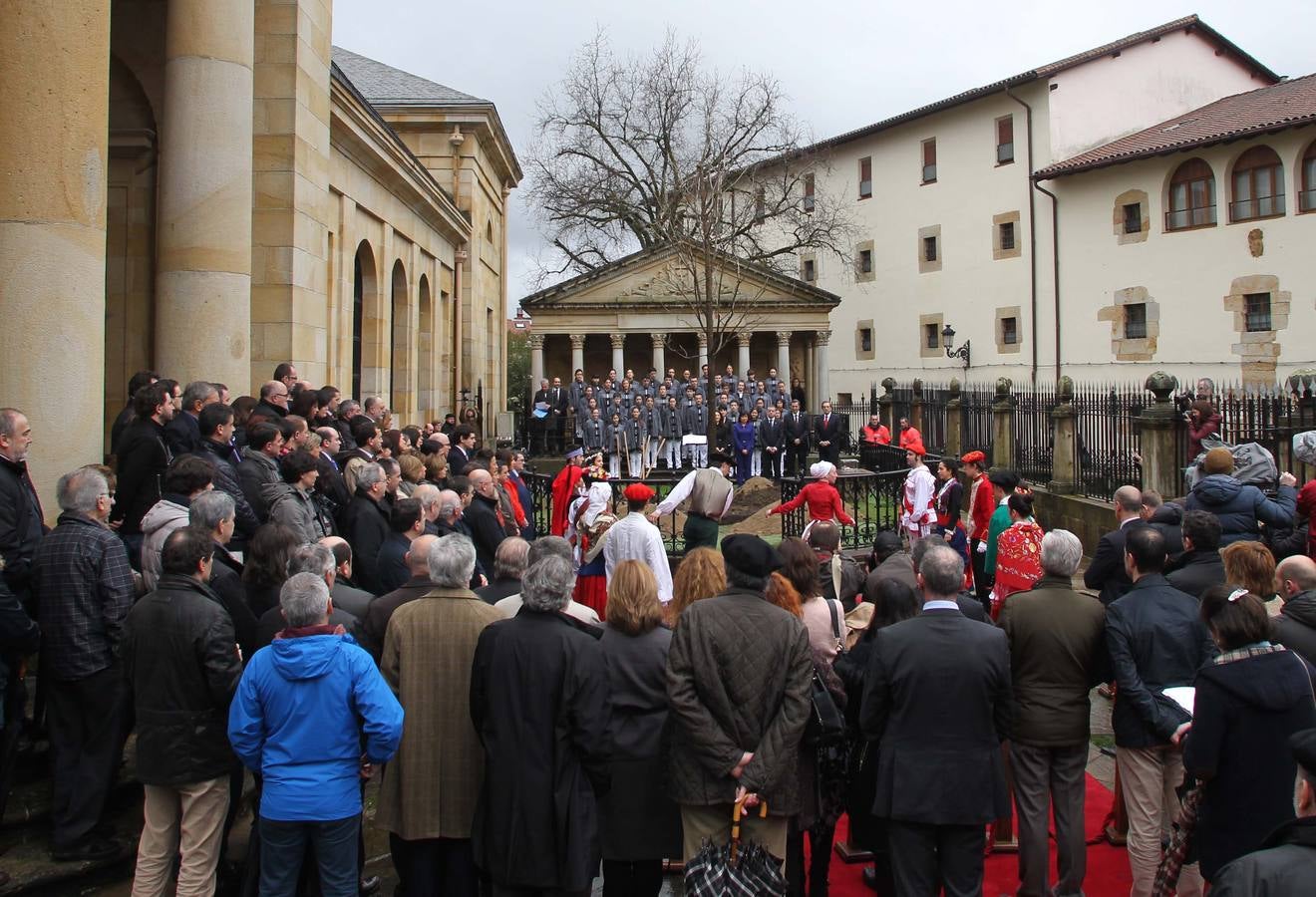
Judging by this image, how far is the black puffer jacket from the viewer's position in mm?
4543

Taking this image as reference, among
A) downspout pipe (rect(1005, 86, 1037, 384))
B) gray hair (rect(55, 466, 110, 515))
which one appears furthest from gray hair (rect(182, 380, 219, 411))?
downspout pipe (rect(1005, 86, 1037, 384))

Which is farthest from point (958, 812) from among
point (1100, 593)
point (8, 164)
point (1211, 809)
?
point (8, 164)

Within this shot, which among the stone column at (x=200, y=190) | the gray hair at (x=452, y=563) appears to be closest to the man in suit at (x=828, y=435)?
the stone column at (x=200, y=190)

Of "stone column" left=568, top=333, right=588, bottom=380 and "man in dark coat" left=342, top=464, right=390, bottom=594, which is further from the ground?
"stone column" left=568, top=333, right=588, bottom=380

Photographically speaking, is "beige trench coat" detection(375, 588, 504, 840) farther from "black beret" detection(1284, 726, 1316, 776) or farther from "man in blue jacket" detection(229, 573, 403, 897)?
"black beret" detection(1284, 726, 1316, 776)

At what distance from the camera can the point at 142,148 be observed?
11.9 meters

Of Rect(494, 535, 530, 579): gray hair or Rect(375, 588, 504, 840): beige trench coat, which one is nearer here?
Rect(375, 588, 504, 840): beige trench coat

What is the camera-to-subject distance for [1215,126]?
1280 inches

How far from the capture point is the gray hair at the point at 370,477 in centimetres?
714

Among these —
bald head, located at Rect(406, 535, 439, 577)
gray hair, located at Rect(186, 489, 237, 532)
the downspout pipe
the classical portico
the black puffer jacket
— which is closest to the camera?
the black puffer jacket

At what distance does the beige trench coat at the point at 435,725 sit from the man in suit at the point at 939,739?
185 centimetres

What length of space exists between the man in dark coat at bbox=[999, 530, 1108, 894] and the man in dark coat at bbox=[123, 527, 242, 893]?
3822mm

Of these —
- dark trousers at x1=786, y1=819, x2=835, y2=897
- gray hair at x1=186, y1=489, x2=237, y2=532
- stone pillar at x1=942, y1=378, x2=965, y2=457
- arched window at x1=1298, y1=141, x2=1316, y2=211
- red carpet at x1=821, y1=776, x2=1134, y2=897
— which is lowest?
red carpet at x1=821, y1=776, x2=1134, y2=897

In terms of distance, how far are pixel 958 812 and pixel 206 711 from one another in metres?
3.43
